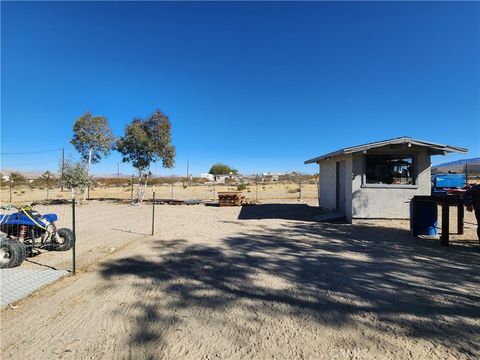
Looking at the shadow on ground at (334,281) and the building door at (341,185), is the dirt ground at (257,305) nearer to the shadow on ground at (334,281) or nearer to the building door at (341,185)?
the shadow on ground at (334,281)

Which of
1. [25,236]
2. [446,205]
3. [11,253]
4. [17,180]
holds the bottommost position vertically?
[11,253]

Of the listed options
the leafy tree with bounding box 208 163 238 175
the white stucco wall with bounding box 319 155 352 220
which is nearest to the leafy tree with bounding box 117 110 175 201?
the white stucco wall with bounding box 319 155 352 220

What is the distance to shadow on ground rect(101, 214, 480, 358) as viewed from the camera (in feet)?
11.9

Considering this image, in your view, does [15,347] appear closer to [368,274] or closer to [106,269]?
[106,269]

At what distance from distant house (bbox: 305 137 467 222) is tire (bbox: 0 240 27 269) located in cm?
971

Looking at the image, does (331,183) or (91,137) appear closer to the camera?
(331,183)

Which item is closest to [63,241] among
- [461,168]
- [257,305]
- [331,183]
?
[257,305]

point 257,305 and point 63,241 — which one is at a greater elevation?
point 63,241

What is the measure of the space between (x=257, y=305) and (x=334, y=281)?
1.60 m

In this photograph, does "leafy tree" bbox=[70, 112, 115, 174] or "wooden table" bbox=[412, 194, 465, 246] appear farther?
"leafy tree" bbox=[70, 112, 115, 174]

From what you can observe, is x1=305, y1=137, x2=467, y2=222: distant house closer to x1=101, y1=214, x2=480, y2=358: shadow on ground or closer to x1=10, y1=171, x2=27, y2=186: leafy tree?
x1=101, y1=214, x2=480, y2=358: shadow on ground

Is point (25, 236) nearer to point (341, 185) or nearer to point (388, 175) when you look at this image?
point (341, 185)

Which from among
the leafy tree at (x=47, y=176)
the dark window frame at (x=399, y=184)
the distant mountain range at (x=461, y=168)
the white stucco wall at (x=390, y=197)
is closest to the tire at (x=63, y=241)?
the white stucco wall at (x=390, y=197)

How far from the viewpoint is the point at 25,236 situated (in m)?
7.13
